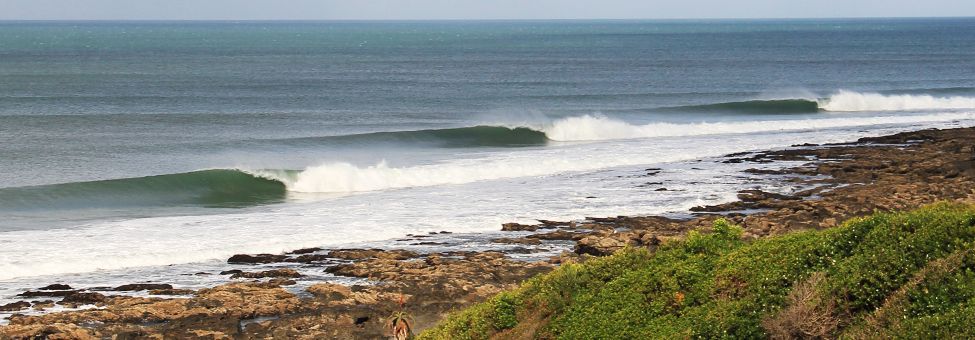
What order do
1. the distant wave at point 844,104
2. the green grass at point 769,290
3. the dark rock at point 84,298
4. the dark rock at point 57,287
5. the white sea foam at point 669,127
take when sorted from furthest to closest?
the distant wave at point 844,104
the white sea foam at point 669,127
the dark rock at point 57,287
the dark rock at point 84,298
the green grass at point 769,290

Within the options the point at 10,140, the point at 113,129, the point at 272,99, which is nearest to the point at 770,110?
the point at 272,99

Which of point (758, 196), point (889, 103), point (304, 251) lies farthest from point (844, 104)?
point (304, 251)

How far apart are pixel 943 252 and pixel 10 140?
41899mm

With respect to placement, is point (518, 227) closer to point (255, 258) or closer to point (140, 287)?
point (255, 258)

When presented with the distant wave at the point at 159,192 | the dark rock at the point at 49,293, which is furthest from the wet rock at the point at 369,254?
the distant wave at the point at 159,192

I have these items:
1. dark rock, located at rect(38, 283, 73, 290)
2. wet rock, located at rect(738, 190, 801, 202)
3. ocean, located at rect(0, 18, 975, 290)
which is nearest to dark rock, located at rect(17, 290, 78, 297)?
dark rock, located at rect(38, 283, 73, 290)

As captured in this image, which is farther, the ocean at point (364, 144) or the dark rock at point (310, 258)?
the ocean at point (364, 144)

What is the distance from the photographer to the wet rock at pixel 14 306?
61.6ft

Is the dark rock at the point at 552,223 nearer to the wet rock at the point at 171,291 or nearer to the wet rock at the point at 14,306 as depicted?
the wet rock at the point at 171,291

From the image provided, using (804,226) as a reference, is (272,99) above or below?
above

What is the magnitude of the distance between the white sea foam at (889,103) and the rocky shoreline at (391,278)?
3220 centimetres

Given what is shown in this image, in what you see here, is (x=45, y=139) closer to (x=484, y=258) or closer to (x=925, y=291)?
(x=484, y=258)

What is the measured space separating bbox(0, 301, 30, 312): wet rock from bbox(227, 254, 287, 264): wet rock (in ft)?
14.6

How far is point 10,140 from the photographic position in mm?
45750
